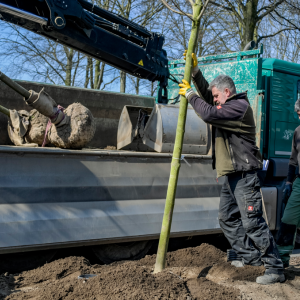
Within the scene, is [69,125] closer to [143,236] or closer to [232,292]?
[143,236]

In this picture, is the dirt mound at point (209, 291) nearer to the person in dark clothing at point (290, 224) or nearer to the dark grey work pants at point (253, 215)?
the dark grey work pants at point (253, 215)

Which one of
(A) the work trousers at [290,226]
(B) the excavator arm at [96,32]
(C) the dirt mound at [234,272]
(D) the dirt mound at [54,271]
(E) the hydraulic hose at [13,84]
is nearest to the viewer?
(D) the dirt mound at [54,271]

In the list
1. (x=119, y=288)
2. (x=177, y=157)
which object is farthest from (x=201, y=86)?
(x=119, y=288)

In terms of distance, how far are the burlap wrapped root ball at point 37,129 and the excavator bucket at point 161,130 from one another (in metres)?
1.03

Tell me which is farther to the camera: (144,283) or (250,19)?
(250,19)

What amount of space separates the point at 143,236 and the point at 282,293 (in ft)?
4.62

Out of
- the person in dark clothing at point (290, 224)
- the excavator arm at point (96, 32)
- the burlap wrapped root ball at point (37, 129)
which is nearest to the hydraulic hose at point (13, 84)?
the burlap wrapped root ball at point (37, 129)

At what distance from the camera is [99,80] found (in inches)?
634

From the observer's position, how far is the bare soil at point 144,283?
264cm

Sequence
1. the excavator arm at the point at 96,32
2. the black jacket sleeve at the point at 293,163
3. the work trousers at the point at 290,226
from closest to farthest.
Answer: the work trousers at the point at 290,226 < the excavator arm at the point at 96,32 < the black jacket sleeve at the point at 293,163

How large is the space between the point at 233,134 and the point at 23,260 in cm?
235

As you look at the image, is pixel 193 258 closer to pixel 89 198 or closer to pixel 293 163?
pixel 89 198

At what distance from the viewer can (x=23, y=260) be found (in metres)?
3.47

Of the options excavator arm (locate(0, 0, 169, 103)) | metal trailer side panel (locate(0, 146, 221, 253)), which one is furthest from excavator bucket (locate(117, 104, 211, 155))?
excavator arm (locate(0, 0, 169, 103))
